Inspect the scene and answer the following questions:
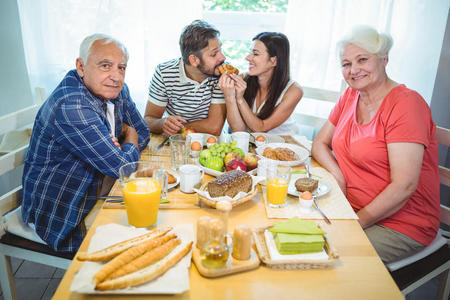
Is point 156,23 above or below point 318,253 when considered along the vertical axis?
above

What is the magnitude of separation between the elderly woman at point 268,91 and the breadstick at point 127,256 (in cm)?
136

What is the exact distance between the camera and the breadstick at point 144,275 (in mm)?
780

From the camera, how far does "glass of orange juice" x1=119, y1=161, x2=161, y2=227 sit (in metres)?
1.05

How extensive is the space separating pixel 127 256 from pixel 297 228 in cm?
47

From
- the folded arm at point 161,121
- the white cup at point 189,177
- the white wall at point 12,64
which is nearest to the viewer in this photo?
the white cup at point 189,177

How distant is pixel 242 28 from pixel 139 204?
7.38 ft

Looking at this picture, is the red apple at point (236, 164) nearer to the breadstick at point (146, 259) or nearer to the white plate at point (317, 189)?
the white plate at point (317, 189)

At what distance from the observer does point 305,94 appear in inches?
94.4

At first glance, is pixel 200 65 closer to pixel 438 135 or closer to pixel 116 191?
pixel 116 191

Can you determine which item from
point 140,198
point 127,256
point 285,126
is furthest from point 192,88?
point 127,256

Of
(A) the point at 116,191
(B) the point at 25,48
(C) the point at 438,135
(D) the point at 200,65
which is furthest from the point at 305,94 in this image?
(B) the point at 25,48

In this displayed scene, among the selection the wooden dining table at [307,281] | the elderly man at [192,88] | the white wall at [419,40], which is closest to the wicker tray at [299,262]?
the wooden dining table at [307,281]

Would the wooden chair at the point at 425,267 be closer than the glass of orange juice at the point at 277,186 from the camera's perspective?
No

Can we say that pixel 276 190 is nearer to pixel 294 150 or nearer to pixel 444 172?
pixel 294 150
